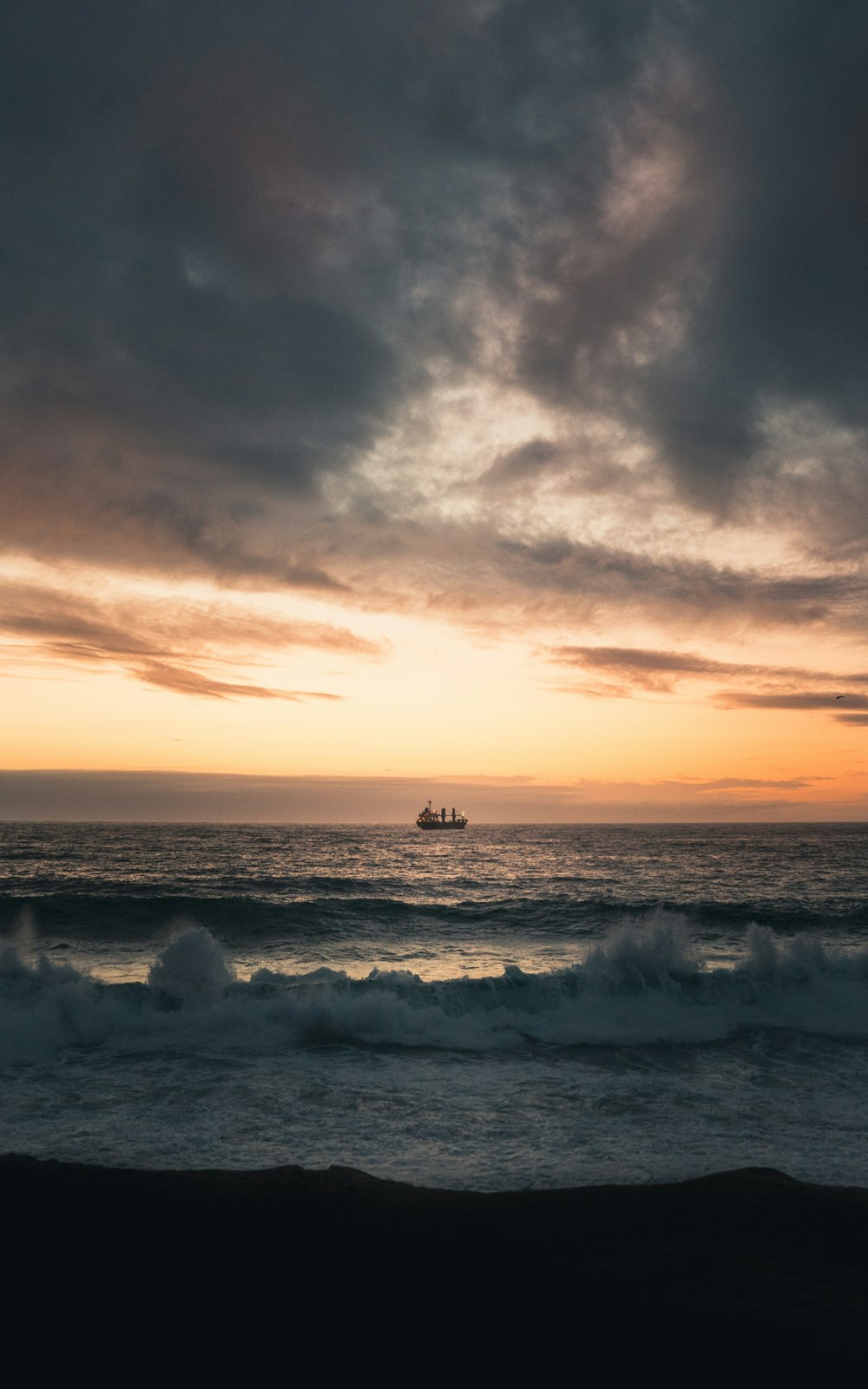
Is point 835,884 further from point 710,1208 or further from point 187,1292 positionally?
point 187,1292

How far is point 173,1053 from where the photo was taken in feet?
42.2

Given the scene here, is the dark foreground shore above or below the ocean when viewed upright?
above

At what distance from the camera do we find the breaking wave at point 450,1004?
13891mm

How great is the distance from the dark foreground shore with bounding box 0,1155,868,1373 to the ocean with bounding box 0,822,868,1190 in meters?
0.83

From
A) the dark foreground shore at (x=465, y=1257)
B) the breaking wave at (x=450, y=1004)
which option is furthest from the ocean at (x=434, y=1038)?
the dark foreground shore at (x=465, y=1257)

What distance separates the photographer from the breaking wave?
1389 centimetres

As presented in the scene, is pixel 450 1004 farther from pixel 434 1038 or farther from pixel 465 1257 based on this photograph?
pixel 465 1257

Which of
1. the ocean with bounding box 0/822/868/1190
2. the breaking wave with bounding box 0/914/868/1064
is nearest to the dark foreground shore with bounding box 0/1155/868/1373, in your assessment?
the ocean with bounding box 0/822/868/1190

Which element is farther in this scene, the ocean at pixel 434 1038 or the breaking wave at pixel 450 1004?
the breaking wave at pixel 450 1004

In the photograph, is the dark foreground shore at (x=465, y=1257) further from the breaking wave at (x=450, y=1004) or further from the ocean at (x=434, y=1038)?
the breaking wave at (x=450, y=1004)

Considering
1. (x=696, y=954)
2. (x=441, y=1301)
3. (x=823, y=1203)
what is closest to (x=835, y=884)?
(x=696, y=954)

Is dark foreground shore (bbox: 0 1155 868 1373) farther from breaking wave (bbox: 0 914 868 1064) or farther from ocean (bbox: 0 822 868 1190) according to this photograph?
breaking wave (bbox: 0 914 868 1064)

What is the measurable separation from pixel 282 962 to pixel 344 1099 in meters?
11.5

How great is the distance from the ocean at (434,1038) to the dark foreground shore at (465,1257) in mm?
830
